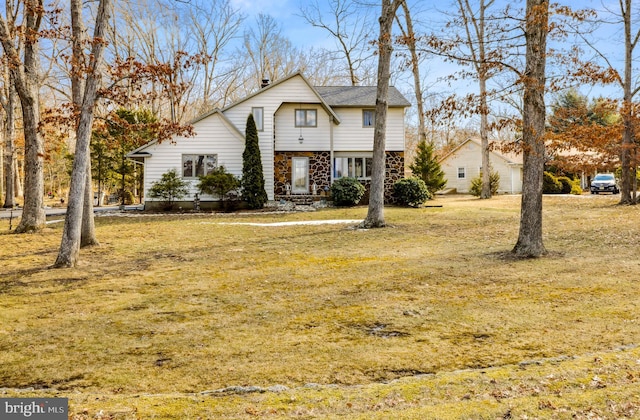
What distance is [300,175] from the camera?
83.4 feet

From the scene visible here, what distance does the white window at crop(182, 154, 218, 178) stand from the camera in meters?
23.4

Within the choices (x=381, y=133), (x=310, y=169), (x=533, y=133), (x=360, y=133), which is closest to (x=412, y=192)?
(x=360, y=133)

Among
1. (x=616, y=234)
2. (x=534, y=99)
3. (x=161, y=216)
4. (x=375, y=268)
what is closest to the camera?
(x=375, y=268)

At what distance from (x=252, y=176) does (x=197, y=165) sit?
3.08 m

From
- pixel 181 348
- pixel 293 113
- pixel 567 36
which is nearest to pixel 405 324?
pixel 181 348

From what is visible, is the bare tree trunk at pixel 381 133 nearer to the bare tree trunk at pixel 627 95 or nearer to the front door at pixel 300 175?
the front door at pixel 300 175

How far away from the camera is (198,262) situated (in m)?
9.87

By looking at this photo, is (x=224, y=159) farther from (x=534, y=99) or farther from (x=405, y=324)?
(x=405, y=324)

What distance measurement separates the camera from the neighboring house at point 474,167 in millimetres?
37938

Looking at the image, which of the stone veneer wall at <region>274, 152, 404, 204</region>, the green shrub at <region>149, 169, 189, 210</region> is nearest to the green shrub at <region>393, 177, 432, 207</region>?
the stone veneer wall at <region>274, 152, 404, 204</region>

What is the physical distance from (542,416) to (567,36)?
889cm

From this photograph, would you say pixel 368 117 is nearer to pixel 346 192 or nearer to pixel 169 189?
pixel 346 192

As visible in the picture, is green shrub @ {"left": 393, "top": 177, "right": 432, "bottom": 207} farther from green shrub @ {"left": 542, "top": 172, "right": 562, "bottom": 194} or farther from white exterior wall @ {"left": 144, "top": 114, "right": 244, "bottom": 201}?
green shrub @ {"left": 542, "top": 172, "right": 562, "bottom": 194}

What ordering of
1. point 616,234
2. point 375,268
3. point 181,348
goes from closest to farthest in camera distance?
point 181,348, point 375,268, point 616,234
